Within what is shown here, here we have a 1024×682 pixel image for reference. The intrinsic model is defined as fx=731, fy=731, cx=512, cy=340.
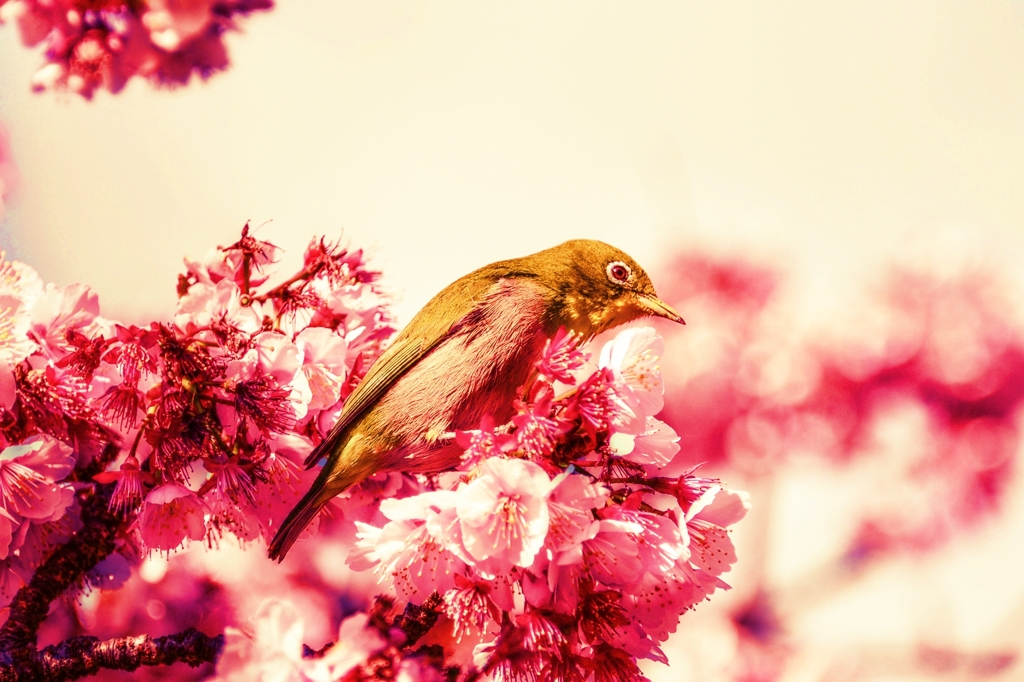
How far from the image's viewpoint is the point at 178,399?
0.89 meters

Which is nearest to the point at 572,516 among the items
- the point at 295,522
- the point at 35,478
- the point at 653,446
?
the point at 653,446

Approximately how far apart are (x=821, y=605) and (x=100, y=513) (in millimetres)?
1903

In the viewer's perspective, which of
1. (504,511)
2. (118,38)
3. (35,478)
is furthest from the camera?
(118,38)

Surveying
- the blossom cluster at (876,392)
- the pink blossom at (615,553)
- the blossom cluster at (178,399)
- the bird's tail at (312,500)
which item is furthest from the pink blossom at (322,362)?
the blossom cluster at (876,392)

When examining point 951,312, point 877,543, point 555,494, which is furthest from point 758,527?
point 555,494

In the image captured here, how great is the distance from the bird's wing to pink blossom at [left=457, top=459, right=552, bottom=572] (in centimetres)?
31

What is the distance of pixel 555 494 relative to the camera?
71 centimetres

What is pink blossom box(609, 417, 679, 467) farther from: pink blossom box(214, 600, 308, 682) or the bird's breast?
pink blossom box(214, 600, 308, 682)

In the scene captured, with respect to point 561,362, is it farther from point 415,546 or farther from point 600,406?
point 415,546

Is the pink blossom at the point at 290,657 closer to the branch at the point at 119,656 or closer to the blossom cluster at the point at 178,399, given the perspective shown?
the branch at the point at 119,656

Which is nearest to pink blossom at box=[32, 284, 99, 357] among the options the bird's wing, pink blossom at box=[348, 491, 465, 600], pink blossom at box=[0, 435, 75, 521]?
pink blossom at box=[0, 435, 75, 521]

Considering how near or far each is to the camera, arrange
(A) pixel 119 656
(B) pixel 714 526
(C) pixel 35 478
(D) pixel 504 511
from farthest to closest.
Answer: (A) pixel 119 656, (C) pixel 35 478, (B) pixel 714 526, (D) pixel 504 511

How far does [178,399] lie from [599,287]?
62 cm

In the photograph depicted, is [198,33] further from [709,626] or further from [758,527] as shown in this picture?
[709,626]
